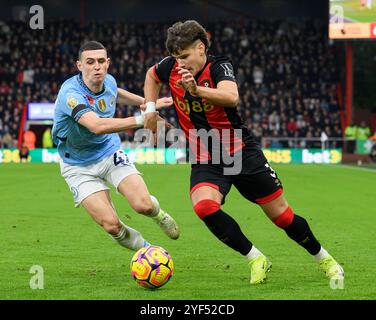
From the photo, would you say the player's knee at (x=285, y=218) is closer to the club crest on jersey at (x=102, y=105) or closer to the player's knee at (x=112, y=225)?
the player's knee at (x=112, y=225)

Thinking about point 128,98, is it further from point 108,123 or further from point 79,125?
point 108,123

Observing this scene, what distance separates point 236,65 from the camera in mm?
45281

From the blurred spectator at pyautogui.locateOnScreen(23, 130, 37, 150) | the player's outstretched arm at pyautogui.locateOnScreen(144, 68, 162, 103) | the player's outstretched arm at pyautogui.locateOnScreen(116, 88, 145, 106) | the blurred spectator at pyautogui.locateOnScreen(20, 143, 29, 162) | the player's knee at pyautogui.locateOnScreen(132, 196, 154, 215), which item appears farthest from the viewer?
the blurred spectator at pyautogui.locateOnScreen(23, 130, 37, 150)

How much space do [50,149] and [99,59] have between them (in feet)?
105

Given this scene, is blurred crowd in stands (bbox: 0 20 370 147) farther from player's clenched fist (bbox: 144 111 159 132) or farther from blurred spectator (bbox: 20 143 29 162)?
player's clenched fist (bbox: 144 111 159 132)

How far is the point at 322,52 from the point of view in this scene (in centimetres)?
4838

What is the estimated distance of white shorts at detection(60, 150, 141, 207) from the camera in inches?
324

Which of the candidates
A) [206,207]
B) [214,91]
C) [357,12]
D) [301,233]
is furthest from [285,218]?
[357,12]

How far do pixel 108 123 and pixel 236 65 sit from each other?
38331 millimetres

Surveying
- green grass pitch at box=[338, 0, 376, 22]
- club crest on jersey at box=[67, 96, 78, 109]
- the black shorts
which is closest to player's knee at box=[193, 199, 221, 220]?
the black shorts

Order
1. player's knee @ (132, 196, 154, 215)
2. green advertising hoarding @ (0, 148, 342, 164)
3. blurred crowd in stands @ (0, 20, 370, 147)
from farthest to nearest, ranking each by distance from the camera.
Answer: blurred crowd in stands @ (0, 20, 370, 147) < green advertising hoarding @ (0, 148, 342, 164) < player's knee @ (132, 196, 154, 215)

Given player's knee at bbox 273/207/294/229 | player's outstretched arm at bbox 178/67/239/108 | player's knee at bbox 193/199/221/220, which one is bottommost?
player's knee at bbox 273/207/294/229

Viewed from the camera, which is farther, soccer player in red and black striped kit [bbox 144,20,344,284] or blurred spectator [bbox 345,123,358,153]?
blurred spectator [bbox 345,123,358,153]

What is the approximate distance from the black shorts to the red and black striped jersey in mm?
133
